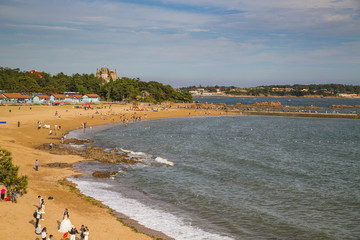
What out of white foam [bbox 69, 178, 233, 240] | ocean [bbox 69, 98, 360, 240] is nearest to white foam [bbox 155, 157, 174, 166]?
ocean [bbox 69, 98, 360, 240]

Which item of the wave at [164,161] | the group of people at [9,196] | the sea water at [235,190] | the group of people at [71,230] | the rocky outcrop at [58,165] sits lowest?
the sea water at [235,190]

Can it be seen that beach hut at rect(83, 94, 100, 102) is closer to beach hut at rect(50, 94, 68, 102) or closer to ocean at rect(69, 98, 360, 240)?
beach hut at rect(50, 94, 68, 102)

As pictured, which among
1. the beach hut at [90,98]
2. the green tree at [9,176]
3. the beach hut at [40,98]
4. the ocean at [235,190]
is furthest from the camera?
the beach hut at [90,98]

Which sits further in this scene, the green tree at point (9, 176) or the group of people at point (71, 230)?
the green tree at point (9, 176)

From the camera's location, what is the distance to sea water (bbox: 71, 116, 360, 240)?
1789 centimetres

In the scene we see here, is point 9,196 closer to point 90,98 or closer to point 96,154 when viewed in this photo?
point 96,154

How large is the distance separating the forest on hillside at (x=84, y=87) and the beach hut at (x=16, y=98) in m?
11.3

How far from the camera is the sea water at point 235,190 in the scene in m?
17.9

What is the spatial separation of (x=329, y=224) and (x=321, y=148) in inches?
1215

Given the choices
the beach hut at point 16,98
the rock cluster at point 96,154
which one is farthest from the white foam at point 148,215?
the beach hut at point 16,98

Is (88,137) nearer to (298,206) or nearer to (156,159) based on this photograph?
(156,159)

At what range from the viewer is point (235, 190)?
2458 cm

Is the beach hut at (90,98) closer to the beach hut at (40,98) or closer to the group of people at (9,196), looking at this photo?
the beach hut at (40,98)

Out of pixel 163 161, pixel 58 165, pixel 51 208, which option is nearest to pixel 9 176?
pixel 51 208
